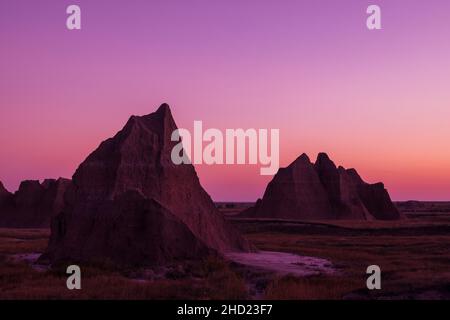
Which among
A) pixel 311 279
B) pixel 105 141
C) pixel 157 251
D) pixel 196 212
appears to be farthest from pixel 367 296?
pixel 105 141

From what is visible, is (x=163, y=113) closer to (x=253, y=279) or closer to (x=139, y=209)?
(x=139, y=209)

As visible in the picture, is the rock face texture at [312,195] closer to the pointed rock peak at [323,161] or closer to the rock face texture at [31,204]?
the pointed rock peak at [323,161]

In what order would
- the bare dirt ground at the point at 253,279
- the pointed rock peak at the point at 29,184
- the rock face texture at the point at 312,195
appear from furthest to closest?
the rock face texture at the point at 312,195, the pointed rock peak at the point at 29,184, the bare dirt ground at the point at 253,279

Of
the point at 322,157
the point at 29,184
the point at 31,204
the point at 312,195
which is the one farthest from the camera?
the point at 322,157

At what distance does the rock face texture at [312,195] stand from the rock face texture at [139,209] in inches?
1790

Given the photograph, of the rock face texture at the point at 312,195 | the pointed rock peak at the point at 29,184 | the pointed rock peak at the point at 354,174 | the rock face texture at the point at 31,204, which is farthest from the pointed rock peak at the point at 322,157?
the pointed rock peak at the point at 29,184

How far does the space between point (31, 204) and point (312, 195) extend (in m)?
35.8

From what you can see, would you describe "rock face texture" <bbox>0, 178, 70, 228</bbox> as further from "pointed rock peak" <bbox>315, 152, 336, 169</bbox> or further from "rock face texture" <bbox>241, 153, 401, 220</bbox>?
"pointed rock peak" <bbox>315, 152, 336, 169</bbox>

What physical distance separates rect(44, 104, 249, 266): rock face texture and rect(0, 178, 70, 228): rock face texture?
37082 millimetres

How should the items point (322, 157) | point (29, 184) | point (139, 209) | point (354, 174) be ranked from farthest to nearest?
point (354, 174) → point (322, 157) → point (29, 184) → point (139, 209)

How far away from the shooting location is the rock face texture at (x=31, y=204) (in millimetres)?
60938

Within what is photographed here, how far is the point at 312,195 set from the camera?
7300cm

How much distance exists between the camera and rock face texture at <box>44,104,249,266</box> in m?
21.3

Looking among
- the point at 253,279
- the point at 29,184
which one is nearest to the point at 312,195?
the point at 29,184
